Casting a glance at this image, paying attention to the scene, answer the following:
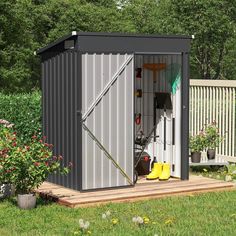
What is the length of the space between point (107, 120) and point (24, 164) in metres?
2.03

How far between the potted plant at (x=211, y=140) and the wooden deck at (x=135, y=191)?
5.92 ft

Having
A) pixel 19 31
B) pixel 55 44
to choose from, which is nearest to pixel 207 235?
pixel 55 44

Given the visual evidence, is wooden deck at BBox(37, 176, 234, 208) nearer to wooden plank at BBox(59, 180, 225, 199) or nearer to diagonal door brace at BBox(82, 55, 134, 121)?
wooden plank at BBox(59, 180, 225, 199)

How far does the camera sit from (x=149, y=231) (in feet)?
26.5

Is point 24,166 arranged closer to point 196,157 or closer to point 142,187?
point 142,187

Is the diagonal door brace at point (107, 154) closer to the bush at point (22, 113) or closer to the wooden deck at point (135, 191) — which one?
the wooden deck at point (135, 191)

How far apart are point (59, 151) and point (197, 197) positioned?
267cm

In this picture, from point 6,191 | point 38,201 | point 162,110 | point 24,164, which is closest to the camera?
point 24,164

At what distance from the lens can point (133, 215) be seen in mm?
9188

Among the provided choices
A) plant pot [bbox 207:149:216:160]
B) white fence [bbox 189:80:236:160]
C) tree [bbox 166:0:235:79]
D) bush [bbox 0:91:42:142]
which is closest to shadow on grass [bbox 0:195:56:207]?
plant pot [bbox 207:149:216:160]

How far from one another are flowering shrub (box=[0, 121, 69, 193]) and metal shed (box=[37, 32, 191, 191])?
111 centimetres

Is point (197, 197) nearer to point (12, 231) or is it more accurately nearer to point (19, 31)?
point (12, 231)

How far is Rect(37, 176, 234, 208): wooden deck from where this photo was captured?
10055 millimetres

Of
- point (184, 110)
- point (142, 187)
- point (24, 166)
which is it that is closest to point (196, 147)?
point (184, 110)
